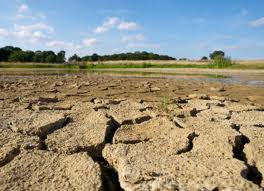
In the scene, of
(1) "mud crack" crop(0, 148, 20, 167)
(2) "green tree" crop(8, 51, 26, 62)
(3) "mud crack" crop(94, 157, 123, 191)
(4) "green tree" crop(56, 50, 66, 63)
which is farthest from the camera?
(4) "green tree" crop(56, 50, 66, 63)

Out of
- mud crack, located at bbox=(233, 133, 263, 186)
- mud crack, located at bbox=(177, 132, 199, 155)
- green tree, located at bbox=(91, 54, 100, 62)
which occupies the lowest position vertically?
green tree, located at bbox=(91, 54, 100, 62)

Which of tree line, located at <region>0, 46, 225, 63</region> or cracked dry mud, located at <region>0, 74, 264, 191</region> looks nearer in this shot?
cracked dry mud, located at <region>0, 74, 264, 191</region>

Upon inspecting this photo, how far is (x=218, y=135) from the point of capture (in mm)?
3965

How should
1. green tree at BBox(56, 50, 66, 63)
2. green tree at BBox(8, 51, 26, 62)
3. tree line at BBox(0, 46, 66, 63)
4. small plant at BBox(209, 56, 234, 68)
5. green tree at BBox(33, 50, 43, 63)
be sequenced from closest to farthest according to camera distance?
small plant at BBox(209, 56, 234, 68) < green tree at BBox(8, 51, 26, 62) < tree line at BBox(0, 46, 66, 63) < green tree at BBox(33, 50, 43, 63) < green tree at BBox(56, 50, 66, 63)

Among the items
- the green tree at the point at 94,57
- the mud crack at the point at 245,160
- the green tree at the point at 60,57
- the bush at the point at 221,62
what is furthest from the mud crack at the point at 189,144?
the green tree at the point at 94,57

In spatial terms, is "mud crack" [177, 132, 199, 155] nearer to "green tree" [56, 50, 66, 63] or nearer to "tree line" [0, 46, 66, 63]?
"tree line" [0, 46, 66, 63]

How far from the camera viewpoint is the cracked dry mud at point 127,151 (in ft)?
9.48

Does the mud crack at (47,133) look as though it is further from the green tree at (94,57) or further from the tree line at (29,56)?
the green tree at (94,57)

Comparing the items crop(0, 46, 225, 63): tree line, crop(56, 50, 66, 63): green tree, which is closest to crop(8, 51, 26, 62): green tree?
crop(0, 46, 225, 63): tree line

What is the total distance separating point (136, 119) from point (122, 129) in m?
0.61

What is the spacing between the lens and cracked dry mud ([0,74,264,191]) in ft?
9.48

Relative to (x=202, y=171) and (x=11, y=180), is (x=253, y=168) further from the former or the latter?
(x=11, y=180)

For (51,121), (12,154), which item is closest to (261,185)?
(12,154)

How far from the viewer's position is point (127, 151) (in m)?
3.44
